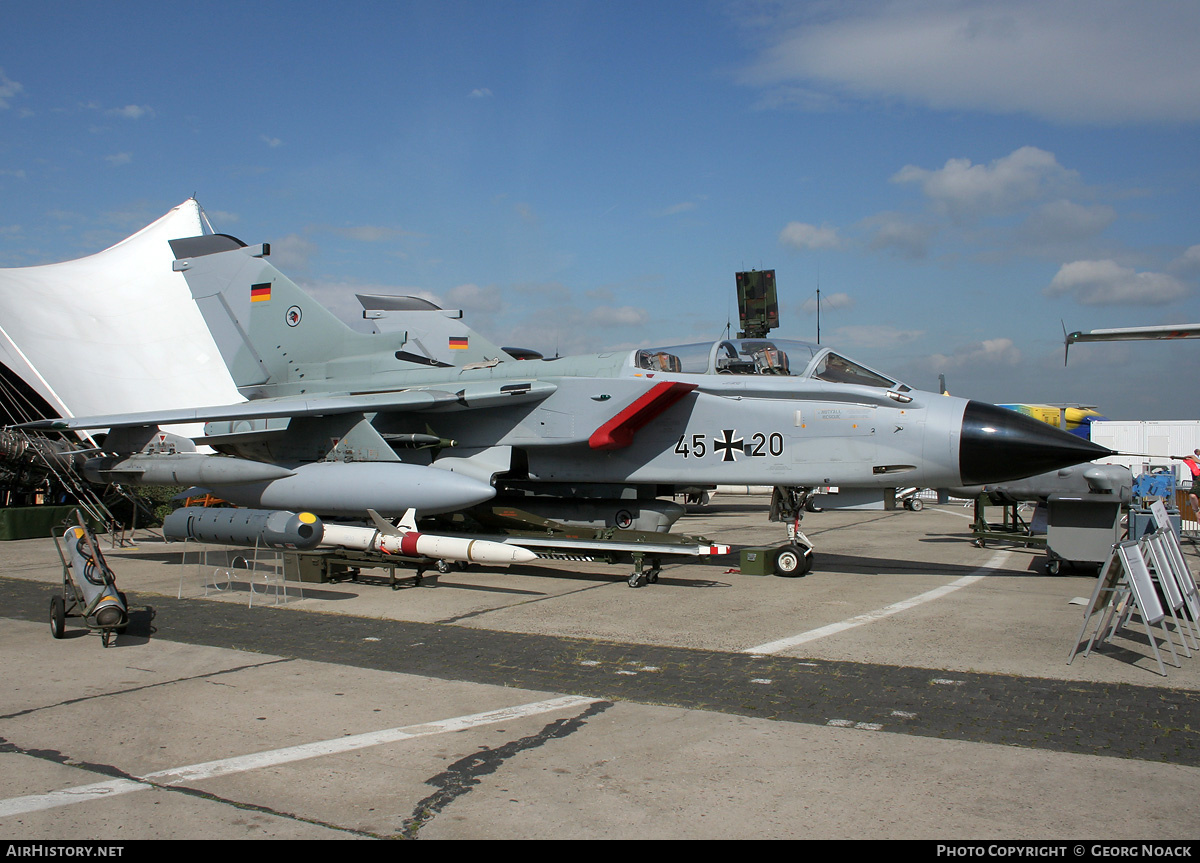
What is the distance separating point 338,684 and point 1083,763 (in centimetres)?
450

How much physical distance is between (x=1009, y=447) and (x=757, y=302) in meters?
21.3

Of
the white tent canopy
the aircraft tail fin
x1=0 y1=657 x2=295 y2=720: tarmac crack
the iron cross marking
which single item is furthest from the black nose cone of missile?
the white tent canopy

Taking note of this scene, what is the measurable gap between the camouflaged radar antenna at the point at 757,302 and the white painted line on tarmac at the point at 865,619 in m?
19.0

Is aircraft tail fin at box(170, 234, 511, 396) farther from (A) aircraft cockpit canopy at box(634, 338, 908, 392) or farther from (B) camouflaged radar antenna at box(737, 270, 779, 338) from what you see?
(B) camouflaged radar antenna at box(737, 270, 779, 338)

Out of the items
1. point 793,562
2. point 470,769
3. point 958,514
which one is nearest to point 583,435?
point 793,562

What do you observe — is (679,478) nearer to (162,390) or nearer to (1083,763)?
(1083,763)

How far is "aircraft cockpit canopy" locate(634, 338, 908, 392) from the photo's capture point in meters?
9.51

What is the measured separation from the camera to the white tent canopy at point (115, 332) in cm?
2166

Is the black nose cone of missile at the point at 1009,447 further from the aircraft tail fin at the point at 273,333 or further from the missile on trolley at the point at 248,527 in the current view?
the missile on trolley at the point at 248,527

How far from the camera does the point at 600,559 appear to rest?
1011 centimetres

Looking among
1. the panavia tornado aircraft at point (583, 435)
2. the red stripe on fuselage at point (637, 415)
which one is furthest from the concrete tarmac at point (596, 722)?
the red stripe on fuselage at point (637, 415)

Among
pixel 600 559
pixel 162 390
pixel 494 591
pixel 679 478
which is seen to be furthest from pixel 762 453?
pixel 162 390

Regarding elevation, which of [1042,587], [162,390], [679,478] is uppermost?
[162,390]

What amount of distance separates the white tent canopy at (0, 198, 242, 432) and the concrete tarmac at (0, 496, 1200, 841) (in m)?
15.5
